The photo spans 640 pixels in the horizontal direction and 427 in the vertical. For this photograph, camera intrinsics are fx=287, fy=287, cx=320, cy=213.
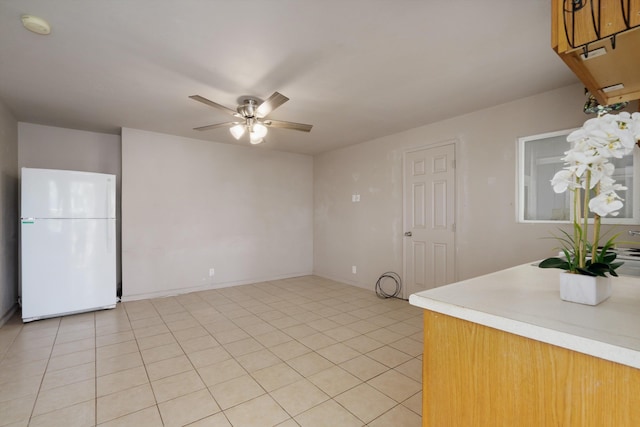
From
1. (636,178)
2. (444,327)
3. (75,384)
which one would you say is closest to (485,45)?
(636,178)

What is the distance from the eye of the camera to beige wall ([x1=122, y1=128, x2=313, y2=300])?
420cm

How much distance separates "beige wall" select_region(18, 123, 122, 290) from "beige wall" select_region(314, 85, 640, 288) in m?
3.56

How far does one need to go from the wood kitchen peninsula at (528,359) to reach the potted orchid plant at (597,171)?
0.46 ft

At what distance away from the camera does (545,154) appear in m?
2.91

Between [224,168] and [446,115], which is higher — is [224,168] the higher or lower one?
the lower one

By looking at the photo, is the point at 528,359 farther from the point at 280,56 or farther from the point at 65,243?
the point at 65,243

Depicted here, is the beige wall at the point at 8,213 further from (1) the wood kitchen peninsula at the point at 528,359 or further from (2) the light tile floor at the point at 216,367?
(1) the wood kitchen peninsula at the point at 528,359

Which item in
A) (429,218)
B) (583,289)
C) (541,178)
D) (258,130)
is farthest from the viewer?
(429,218)

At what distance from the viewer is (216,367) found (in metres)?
2.36

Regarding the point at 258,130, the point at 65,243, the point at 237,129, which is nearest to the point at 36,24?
the point at 237,129

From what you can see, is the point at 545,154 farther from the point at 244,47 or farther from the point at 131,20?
the point at 131,20

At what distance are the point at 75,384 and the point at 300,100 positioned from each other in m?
3.09

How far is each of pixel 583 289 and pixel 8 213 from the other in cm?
533

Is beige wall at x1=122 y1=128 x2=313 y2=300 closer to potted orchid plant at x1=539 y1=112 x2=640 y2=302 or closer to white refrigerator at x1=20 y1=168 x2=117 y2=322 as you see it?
white refrigerator at x1=20 y1=168 x2=117 y2=322
